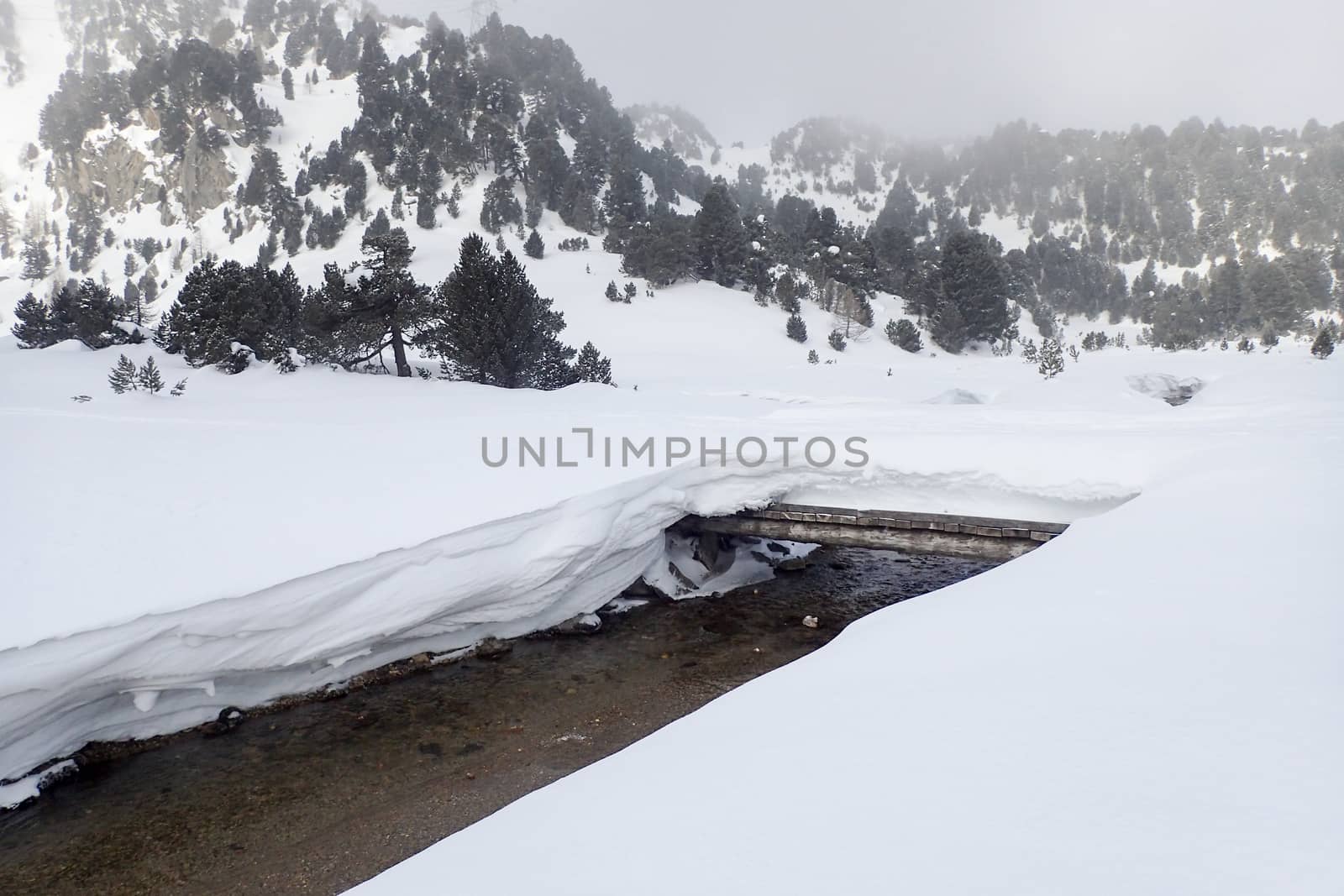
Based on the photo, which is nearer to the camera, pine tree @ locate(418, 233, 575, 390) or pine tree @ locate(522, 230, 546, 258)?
pine tree @ locate(418, 233, 575, 390)

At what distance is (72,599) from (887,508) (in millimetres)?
10218

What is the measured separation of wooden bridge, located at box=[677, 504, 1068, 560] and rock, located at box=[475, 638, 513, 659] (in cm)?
364

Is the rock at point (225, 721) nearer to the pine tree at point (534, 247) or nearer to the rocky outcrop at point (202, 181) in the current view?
the pine tree at point (534, 247)

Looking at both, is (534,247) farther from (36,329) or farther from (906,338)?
(36,329)

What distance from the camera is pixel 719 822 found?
2.50m

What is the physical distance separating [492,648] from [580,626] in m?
1.36

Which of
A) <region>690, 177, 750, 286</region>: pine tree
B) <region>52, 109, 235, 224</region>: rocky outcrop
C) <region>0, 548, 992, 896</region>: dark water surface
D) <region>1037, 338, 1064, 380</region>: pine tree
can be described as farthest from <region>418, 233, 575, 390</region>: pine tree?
<region>52, 109, 235, 224</region>: rocky outcrop

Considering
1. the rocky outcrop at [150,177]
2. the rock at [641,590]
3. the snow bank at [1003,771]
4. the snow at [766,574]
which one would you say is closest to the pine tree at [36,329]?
the snow at [766,574]

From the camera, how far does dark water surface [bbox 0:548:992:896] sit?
5.52m

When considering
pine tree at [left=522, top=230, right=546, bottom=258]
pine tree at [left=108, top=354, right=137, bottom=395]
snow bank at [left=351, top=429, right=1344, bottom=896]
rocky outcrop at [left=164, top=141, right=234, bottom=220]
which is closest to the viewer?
snow bank at [left=351, top=429, right=1344, bottom=896]

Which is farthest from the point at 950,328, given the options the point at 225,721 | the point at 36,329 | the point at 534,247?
the point at 36,329

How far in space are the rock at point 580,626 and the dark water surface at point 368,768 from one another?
0.17 m

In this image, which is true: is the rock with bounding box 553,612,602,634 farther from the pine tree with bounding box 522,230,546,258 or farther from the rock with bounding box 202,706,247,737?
the pine tree with bounding box 522,230,546,258

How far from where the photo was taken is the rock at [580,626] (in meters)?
9.72
